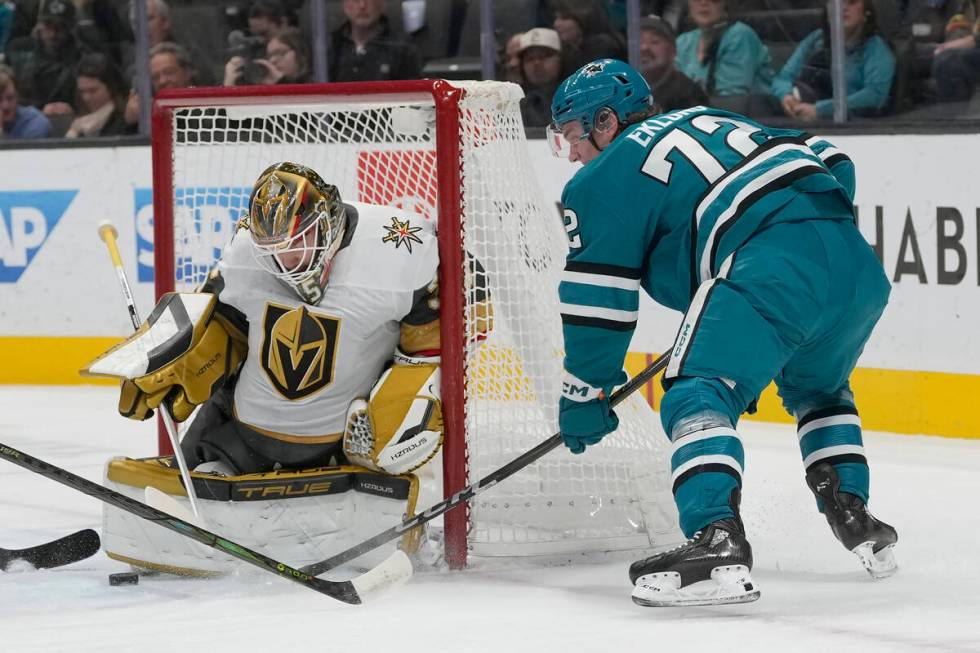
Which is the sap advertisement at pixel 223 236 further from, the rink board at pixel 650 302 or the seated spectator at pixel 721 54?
the seated spectator at pixel 721 54

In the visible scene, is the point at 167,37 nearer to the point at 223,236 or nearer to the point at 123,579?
the point at 223,236

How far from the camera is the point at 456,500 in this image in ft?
9.88

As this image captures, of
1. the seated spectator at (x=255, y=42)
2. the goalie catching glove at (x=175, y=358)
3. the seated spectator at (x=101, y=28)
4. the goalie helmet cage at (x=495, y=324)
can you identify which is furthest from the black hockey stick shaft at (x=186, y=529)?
the seated spectator at (x=101, y=28)

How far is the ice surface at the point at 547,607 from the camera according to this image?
99.6 inches

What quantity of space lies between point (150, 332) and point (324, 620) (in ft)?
2.46

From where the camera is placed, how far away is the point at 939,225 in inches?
177

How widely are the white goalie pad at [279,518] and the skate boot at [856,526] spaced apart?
0.77m

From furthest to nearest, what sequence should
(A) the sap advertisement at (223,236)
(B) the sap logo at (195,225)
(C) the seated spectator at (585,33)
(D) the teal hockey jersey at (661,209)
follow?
(C) the seated spectator at (585,33) < (A) the sap advertisement at (223,236) < (B) the sap logo at (195,225) < (D) the teal hockey jersey at (661,209)

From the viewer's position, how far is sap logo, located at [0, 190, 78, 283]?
603cm

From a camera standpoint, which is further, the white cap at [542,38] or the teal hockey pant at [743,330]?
the white cap at [542,38]

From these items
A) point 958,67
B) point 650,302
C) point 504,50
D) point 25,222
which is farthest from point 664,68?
point 25,222

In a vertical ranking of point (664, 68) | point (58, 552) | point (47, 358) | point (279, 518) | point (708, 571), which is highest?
point (664, 68)

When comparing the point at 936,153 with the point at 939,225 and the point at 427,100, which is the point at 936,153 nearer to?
the point at 939,225

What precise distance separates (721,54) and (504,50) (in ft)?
2.60
